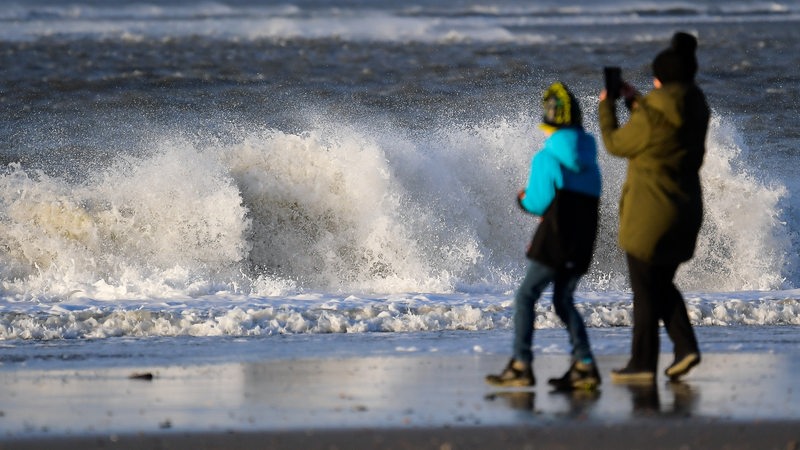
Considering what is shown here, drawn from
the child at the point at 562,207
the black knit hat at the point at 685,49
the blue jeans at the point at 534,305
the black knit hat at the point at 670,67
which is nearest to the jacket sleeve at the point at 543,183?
the child at the point at 562,207

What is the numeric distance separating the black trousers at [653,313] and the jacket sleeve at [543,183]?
0.54 meters

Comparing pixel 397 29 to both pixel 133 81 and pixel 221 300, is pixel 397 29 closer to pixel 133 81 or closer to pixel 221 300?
pixel 133 81

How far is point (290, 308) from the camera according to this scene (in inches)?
467

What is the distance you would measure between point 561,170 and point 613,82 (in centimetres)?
54

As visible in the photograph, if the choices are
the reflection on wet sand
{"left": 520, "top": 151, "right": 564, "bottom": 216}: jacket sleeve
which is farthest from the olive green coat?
the reflection on wet sand

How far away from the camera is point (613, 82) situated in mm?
7824

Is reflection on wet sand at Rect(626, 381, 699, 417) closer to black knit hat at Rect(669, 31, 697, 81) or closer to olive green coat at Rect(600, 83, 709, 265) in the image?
olive green coat at Rect(600, 83, 709, 265)

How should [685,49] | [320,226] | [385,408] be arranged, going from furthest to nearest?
[320,226] → [685,49] → [385,408]

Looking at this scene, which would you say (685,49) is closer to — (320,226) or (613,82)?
(613,82)

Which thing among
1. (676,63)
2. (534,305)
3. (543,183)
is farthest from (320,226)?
(676,63)

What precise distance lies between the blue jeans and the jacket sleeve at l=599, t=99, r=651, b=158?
2.17ft

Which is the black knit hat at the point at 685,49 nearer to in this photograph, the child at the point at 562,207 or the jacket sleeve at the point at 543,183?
the child at the point at 562,207

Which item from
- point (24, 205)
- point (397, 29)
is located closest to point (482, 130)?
point (24, 205)

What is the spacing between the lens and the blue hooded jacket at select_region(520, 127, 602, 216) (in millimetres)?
7668
